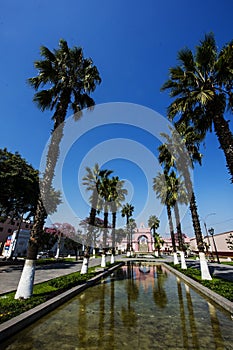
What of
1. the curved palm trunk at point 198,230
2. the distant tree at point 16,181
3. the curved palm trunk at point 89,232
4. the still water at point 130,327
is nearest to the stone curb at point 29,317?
the still water at point 130,327

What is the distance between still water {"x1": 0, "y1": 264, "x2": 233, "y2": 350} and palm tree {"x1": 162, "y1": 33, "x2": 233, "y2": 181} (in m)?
5.28

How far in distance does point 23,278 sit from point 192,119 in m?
11.2

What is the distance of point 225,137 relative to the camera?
7949 millimetres

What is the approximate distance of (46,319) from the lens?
563 centimetres

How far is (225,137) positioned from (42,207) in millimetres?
8614

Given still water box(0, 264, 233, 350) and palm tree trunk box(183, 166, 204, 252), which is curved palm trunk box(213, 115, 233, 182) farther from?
palm tree trunk box(183, 166, 204, 252)

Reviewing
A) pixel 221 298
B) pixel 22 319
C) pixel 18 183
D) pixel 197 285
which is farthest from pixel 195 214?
pixel 18 183

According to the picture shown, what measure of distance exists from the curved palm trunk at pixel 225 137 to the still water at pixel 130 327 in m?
5.28

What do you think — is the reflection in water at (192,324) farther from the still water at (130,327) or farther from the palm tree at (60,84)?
the palm tree at (60,84)

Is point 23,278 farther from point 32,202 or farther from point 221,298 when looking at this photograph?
point 32,202

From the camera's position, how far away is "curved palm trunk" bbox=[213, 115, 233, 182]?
749 cm

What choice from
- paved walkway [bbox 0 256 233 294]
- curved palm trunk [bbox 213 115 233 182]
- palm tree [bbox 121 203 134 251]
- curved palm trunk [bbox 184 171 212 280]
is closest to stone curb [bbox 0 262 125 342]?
paved walkway [bbox 0 256 233 294]

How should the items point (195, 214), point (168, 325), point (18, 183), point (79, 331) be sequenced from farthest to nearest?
1. point (18, 183)
2. point (195, 214)
3. point (168, 325)
4. point (79, 331)

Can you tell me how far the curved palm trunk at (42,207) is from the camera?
23.4ft
